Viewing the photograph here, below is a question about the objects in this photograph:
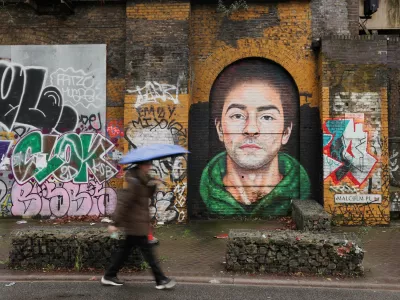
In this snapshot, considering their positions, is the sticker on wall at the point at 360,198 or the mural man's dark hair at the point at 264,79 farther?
the mural man's dark hair at the point at 264,79

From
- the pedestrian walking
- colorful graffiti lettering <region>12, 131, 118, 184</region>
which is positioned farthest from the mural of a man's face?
the pedestrian walking

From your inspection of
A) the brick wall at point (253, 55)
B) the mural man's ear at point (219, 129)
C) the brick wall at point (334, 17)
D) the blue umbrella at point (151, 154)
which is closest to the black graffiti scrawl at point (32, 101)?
the brick wall at point (253, 55)

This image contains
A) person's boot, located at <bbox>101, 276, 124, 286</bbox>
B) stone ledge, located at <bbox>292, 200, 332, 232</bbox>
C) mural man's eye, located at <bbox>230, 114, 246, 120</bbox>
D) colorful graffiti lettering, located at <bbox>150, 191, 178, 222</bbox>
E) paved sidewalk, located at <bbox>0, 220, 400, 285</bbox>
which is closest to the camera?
person's boot, located at <bbox>101, 276, 124, 286</bbox>

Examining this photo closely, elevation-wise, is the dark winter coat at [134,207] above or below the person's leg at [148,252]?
above

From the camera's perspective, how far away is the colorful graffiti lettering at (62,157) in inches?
412

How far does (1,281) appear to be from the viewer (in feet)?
19.3

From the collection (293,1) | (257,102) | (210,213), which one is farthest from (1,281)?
(293,1)

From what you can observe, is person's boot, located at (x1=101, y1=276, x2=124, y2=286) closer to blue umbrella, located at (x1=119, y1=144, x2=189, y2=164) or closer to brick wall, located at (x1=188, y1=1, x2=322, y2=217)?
blue umbrella, located at (x1=119, y1=144, x2=189, y2=164)

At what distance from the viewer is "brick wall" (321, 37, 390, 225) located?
9.66 meters

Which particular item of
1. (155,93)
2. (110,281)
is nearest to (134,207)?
(110,281)

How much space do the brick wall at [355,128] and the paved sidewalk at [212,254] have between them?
0.69 meters

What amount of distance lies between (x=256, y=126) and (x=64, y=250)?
5976 mm

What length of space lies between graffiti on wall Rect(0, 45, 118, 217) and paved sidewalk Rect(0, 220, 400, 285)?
115cm

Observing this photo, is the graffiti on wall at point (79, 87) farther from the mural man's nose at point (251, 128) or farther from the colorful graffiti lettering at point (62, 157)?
the mural man's nose at point (251, 128)
